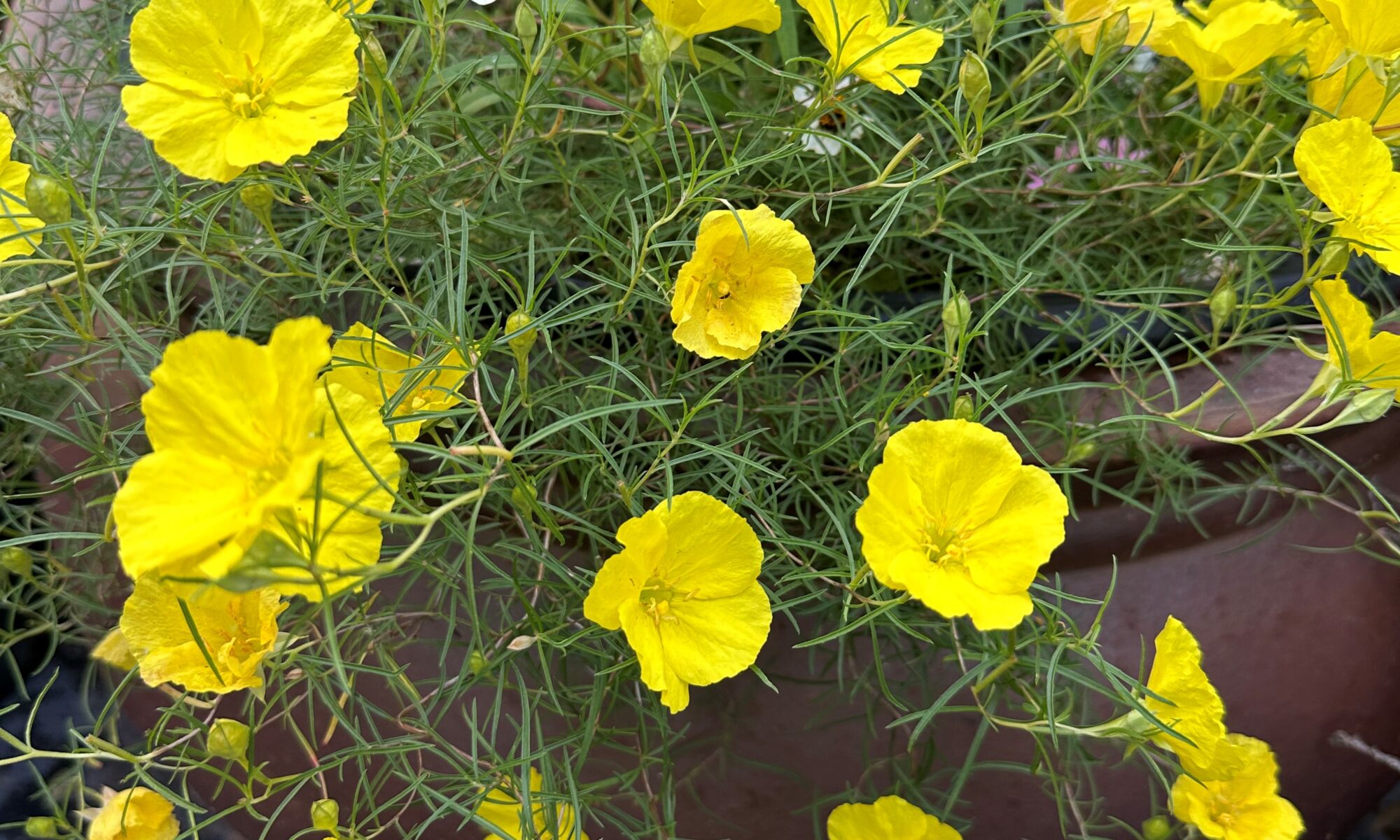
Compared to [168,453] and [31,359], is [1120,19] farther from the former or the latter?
[31,359]

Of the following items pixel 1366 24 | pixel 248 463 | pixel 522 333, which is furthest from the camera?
pixel 1366 24

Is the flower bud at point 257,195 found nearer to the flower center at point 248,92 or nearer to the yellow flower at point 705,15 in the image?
the flower center at point 248,92

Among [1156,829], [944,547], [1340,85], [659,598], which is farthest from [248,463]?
[1340,85]

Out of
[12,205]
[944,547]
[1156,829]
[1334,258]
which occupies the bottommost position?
[1156,829]

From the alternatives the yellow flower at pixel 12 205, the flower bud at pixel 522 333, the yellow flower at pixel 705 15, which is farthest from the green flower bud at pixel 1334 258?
the yellow flower at pixel 12 205

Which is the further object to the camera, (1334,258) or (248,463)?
(1334,258)

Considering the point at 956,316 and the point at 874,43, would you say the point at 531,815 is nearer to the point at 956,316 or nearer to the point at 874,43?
the point at 956,316

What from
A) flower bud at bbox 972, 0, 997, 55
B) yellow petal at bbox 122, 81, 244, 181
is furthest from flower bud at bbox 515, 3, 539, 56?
flower bud at bbox 972, 0, 997, 55

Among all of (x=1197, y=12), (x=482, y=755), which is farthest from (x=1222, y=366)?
(x=482, y=755)
